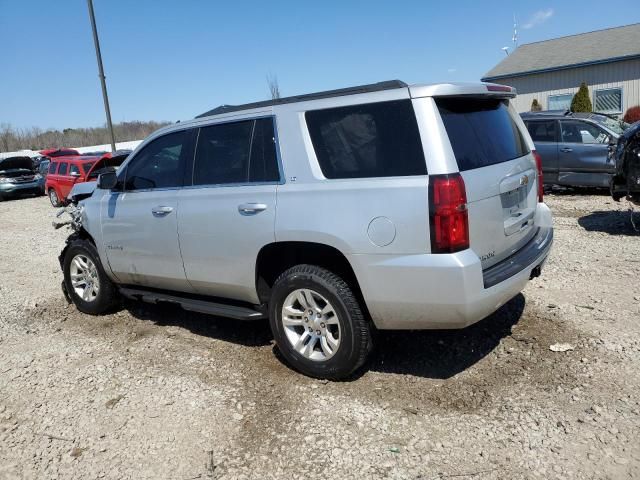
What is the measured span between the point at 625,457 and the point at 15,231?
13.3 metres

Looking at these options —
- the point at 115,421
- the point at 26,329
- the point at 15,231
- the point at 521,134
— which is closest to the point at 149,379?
the point at 115,421

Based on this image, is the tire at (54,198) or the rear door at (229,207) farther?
the tire at (54,198)

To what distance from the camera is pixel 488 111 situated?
3863 millimetres

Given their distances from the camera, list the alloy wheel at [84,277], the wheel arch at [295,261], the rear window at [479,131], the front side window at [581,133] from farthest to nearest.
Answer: the front side window at [581,133]
the alloy wheel at [84,277]
the wheel arch at [295,261]
the rear window at [479,131]

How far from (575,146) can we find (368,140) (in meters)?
8.89

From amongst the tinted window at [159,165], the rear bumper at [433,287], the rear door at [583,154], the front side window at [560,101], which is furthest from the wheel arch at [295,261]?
the front side window at [560,101]

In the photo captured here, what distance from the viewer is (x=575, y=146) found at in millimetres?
10844

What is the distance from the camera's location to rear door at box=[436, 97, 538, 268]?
3.35 meters

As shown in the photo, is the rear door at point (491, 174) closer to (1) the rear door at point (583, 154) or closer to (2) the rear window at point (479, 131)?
(2) the rear window at point (479, 131)

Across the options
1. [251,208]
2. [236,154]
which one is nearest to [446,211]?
[251,208]

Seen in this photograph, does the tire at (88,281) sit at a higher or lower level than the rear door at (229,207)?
lower

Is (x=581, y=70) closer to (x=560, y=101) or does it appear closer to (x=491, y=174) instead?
(x=560, y=101)

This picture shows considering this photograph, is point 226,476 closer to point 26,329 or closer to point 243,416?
point 243,416

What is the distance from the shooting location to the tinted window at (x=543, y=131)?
36.8ft
